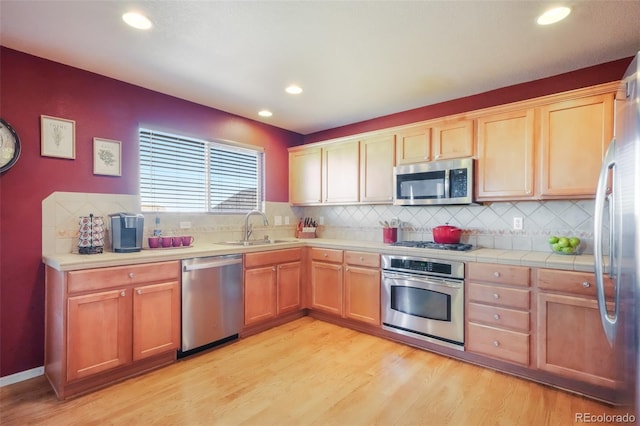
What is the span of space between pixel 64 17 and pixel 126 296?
6.04 feet

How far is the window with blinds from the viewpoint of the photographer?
10.2ft

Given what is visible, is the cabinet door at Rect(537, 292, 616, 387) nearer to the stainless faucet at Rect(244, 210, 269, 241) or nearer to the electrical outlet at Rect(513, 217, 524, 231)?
the electrical outlet at Rect(513, 217, 524, 231)

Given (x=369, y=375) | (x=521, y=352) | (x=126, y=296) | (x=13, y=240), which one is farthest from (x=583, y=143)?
(x=13, y=240)

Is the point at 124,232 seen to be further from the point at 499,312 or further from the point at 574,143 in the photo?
the point at 574,143

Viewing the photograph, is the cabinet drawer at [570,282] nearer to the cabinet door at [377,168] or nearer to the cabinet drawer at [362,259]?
the cabinet drawer at [362,259]

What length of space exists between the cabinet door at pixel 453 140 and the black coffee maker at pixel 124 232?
277 cm

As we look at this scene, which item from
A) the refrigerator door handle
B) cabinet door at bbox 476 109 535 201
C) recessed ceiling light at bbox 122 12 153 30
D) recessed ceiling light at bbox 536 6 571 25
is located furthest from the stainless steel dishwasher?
recessed ceiling light at bbox 536 6 571 25

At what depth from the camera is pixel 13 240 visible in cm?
232

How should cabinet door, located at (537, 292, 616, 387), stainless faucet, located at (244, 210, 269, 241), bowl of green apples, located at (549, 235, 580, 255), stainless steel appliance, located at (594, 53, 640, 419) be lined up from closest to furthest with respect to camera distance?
stainless steel appliance, located at (594, 53, 640, 419) < cabinet door, located at (537, 292, 616, 387) < bowl of green apples, located at (549, 235, 580, 255) < stainless faucet, located at (244, 210, 269, 241)

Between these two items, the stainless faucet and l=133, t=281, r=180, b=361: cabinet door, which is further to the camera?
the stainless faucet

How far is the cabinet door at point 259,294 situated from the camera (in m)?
3.21

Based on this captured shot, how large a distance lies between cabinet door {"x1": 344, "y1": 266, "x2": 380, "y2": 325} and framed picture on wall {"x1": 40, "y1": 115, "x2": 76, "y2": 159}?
106 inches

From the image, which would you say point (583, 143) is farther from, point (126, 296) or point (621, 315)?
point (126, 296)

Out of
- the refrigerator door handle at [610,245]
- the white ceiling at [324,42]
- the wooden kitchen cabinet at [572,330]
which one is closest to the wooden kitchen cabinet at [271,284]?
the white ceiling at [324,42]
